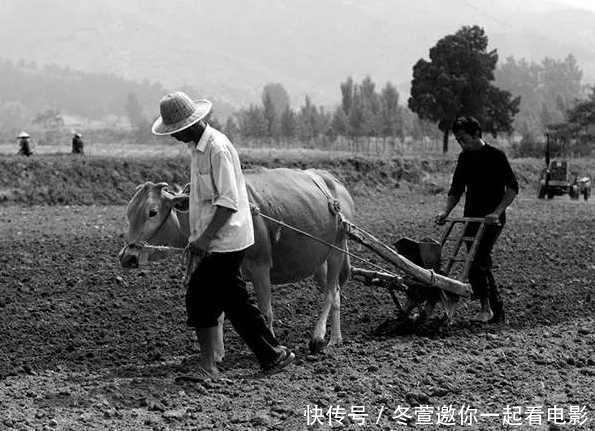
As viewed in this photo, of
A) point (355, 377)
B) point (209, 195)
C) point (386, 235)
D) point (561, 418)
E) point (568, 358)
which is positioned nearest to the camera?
point (561, 418)

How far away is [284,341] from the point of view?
8.20 meters

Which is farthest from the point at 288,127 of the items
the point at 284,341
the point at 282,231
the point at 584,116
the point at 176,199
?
the point at 176,199

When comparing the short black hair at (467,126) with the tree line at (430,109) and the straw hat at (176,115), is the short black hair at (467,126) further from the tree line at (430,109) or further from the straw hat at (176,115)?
the tree line at (430,109)

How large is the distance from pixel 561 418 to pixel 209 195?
272 centimetres

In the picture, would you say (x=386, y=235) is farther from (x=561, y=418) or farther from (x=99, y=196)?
(x=99, y=196)

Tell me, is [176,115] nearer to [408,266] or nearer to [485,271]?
[408,266]

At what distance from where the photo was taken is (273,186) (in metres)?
7.69

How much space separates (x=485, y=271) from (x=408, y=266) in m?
1.17

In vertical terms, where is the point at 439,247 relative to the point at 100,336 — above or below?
above

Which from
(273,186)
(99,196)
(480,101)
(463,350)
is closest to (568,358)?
(463,350)

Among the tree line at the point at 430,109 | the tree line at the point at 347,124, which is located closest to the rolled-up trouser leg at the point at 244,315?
the tree line at the point at 430,109

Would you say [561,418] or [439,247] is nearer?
[561,418]

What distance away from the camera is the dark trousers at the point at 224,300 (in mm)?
6336

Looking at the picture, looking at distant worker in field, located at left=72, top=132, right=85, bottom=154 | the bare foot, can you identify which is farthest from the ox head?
distant worker in field, located at left=72, top=132, right=85, bottom=154
